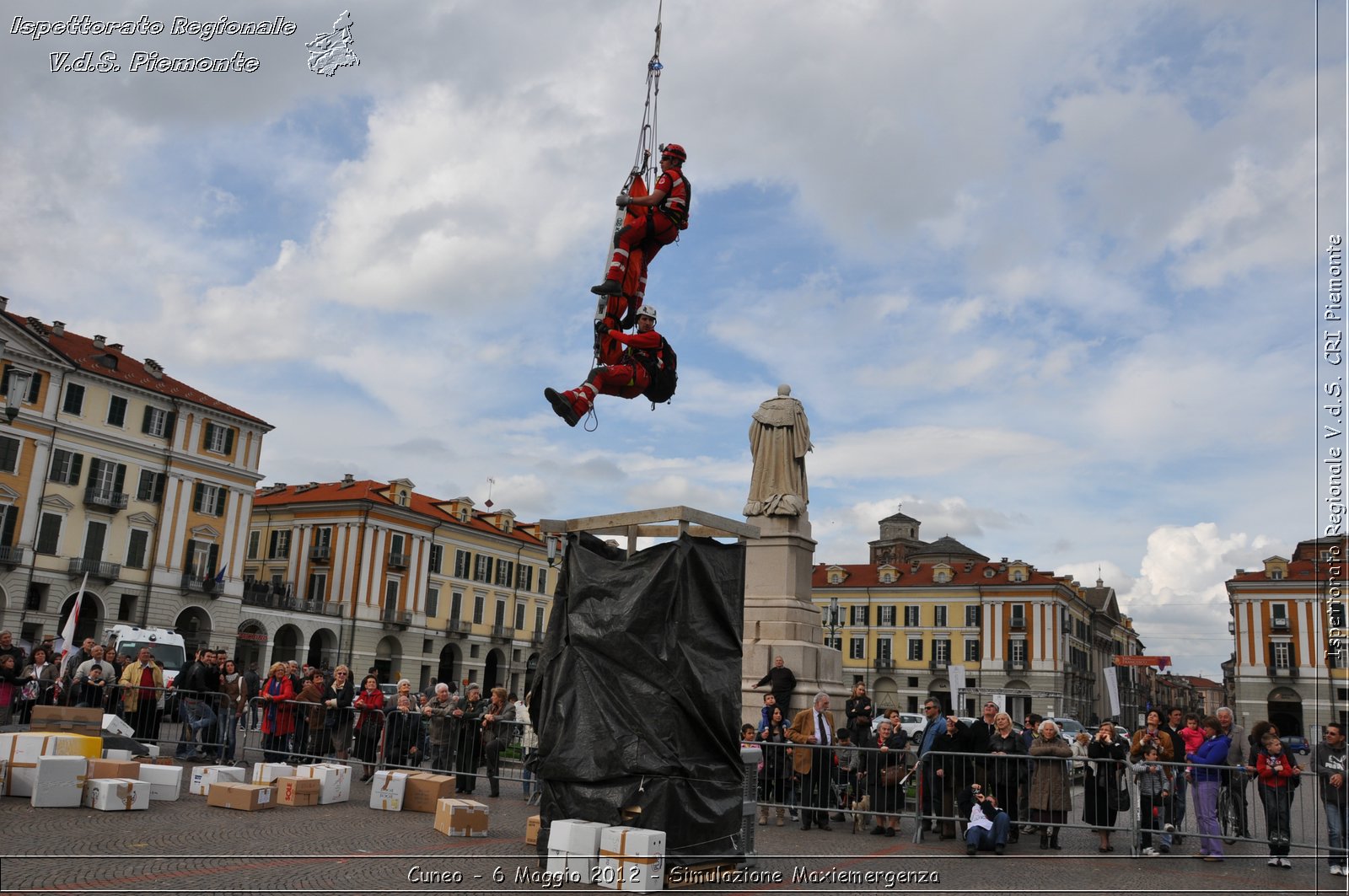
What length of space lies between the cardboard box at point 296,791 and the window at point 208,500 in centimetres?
4637

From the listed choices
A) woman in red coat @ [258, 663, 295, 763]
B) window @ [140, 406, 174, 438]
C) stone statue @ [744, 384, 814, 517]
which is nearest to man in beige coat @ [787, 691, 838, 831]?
stone statue @ [744, 384, 814, 517]

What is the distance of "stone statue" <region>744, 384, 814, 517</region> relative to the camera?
53.4ft

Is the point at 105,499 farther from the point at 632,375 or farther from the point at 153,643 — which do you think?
the point at 632,375

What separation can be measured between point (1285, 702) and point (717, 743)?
3433 inches

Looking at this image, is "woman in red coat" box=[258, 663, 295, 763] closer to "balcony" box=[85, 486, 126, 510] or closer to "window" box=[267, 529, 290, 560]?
"balcony" box=[85, 486, 126, 510]

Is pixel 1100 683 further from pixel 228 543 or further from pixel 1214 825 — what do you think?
pixel 1214 825

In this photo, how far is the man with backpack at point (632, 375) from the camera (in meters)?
8.59

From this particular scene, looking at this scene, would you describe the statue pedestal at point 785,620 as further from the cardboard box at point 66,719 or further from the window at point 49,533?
the window at point 49,533

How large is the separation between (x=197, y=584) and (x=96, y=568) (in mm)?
5219

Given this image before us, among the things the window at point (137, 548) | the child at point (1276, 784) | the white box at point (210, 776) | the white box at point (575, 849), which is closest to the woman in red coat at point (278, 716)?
the white box at point (210, 776)

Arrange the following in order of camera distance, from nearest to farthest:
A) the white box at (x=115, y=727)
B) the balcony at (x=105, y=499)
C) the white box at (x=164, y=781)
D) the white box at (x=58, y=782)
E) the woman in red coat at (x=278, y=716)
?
the white box at (x=58, y=782) < the white box at (x=164, y=781) < the white box at (x=115, y=727) < the woman in red coat at (x=278, y=716) < the balcony at (x=105, y=499)

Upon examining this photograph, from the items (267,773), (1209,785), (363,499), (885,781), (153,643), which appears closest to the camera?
(267,773)

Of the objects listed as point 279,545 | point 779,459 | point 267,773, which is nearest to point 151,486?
point 279,545

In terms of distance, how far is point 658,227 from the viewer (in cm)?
908
